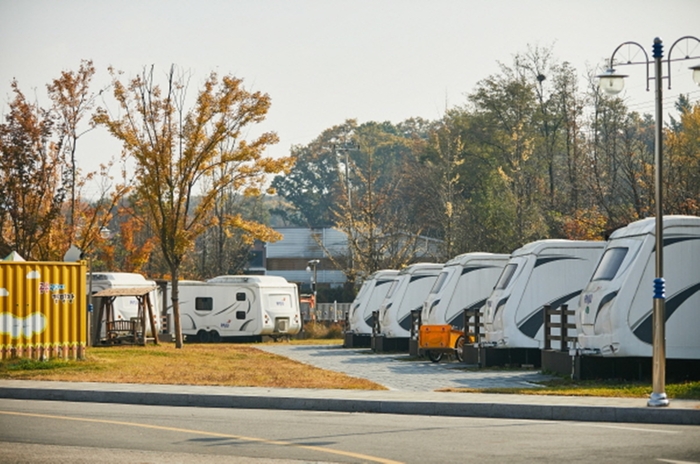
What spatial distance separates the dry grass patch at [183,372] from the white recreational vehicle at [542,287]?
4.22 m

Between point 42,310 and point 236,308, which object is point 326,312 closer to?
point 236,308

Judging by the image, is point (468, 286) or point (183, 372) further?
point (468, 286)

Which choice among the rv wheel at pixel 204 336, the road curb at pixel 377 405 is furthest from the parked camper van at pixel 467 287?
the rv wheel at pixel 204 336

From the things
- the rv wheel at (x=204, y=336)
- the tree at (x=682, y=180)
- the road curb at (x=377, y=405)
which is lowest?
the rv wheel at (x=204, y=336)

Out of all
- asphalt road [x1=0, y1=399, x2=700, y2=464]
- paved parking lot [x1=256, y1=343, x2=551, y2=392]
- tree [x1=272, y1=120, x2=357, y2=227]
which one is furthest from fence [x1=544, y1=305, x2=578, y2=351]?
tree [x1=272, y1=120, x2=357, y2=227]

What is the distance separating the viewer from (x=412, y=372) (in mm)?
25281

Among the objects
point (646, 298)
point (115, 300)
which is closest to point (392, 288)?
point (115, 300)

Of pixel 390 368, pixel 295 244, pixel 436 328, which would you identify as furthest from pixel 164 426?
pixel 295 244

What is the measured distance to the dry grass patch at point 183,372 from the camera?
2161cm

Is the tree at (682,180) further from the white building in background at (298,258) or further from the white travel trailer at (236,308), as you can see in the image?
the white building in background at (298,258)

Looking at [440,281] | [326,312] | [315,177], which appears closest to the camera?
[440,281]

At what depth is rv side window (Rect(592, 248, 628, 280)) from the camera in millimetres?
20500

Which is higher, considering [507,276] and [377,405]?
[507,276]

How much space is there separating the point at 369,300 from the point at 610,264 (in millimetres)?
19237
